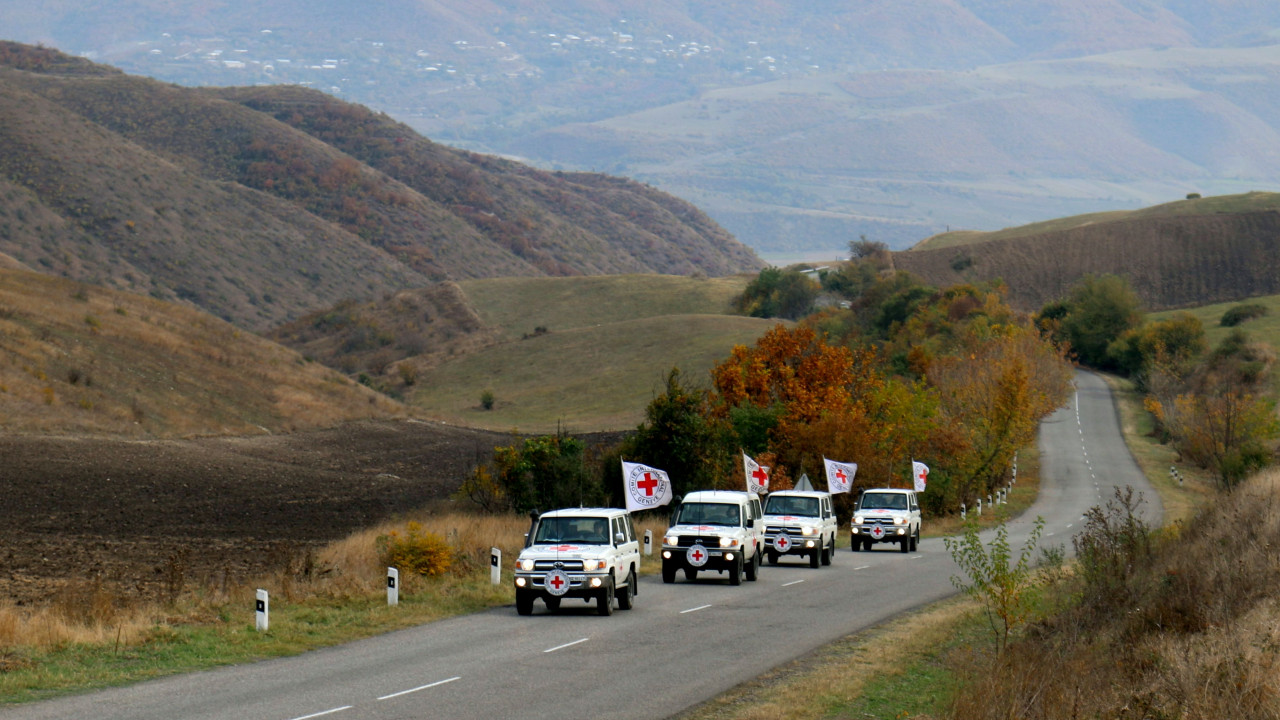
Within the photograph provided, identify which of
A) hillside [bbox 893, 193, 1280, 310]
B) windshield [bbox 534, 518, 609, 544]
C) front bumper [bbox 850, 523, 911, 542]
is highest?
hillside [bbox 893, 193, 1280, 310]

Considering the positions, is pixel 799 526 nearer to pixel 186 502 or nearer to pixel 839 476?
pixel 839 476

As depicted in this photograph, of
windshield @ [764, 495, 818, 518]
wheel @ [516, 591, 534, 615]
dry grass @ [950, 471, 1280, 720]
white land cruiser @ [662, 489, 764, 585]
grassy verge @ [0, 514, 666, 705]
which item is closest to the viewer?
dry grass @ [950, 471, 1280, 720]

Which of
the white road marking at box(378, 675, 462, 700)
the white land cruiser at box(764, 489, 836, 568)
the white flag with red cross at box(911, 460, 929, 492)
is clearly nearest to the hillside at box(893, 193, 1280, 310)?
the white flag with red cross at box(911, 460, 929, 492)

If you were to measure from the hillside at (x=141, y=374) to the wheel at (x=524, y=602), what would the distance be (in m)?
34.6

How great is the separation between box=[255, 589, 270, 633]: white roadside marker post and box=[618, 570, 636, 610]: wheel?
6.12m

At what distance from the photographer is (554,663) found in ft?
55.9

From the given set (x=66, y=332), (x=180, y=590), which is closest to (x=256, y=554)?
(x=180, y=590)

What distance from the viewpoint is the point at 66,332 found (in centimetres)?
6588

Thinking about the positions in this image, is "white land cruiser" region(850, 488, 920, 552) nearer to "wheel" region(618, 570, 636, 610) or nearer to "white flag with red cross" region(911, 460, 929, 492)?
"white flag with red cross" region(911, 460, 929, 492)

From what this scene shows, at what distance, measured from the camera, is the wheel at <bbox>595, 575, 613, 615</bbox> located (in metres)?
21.7

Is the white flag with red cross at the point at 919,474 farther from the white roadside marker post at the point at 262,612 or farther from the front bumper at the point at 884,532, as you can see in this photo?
the white roadside marker post at the point at 262,612

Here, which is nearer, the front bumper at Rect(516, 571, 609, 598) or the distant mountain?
the front bumper at Rect(516, 571, 609, 598)

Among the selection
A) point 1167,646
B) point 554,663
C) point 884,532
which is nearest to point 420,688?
point 554,663

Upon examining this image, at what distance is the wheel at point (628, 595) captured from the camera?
2264 centimetres
